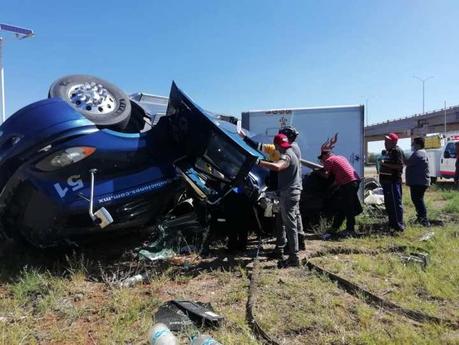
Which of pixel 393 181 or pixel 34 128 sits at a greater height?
pixel 34 128

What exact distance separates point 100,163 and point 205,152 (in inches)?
47.8

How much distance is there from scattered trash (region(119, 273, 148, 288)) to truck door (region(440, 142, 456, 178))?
17.9 metres

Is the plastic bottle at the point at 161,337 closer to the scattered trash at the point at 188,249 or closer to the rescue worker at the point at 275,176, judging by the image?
the scattered trash at the point at 188,249

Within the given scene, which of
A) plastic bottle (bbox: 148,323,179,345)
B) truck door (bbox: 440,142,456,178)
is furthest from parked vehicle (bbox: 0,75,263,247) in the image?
truck door (bbox: 440,142,456,178)

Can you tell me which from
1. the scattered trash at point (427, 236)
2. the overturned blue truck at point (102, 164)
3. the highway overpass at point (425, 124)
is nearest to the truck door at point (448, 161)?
the scattered trash at point (427, 236)

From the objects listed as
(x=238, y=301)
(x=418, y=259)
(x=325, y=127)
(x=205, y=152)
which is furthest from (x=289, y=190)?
(x=325, y=127)

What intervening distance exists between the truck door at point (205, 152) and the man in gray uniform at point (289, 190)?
0.58 m

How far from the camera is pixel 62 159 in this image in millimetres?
4898

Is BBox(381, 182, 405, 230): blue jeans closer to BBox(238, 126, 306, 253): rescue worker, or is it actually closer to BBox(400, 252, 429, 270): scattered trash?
BBox(400, 252, 429, 270): scattered trash

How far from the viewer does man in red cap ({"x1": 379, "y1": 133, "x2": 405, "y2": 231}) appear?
813 cm

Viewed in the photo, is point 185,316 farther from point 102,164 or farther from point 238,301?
point 102,164

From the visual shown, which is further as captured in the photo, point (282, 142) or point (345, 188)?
point (345, 188)

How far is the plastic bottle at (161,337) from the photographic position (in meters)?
3.40

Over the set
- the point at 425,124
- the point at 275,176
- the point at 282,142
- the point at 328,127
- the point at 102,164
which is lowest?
the point at 275,176
